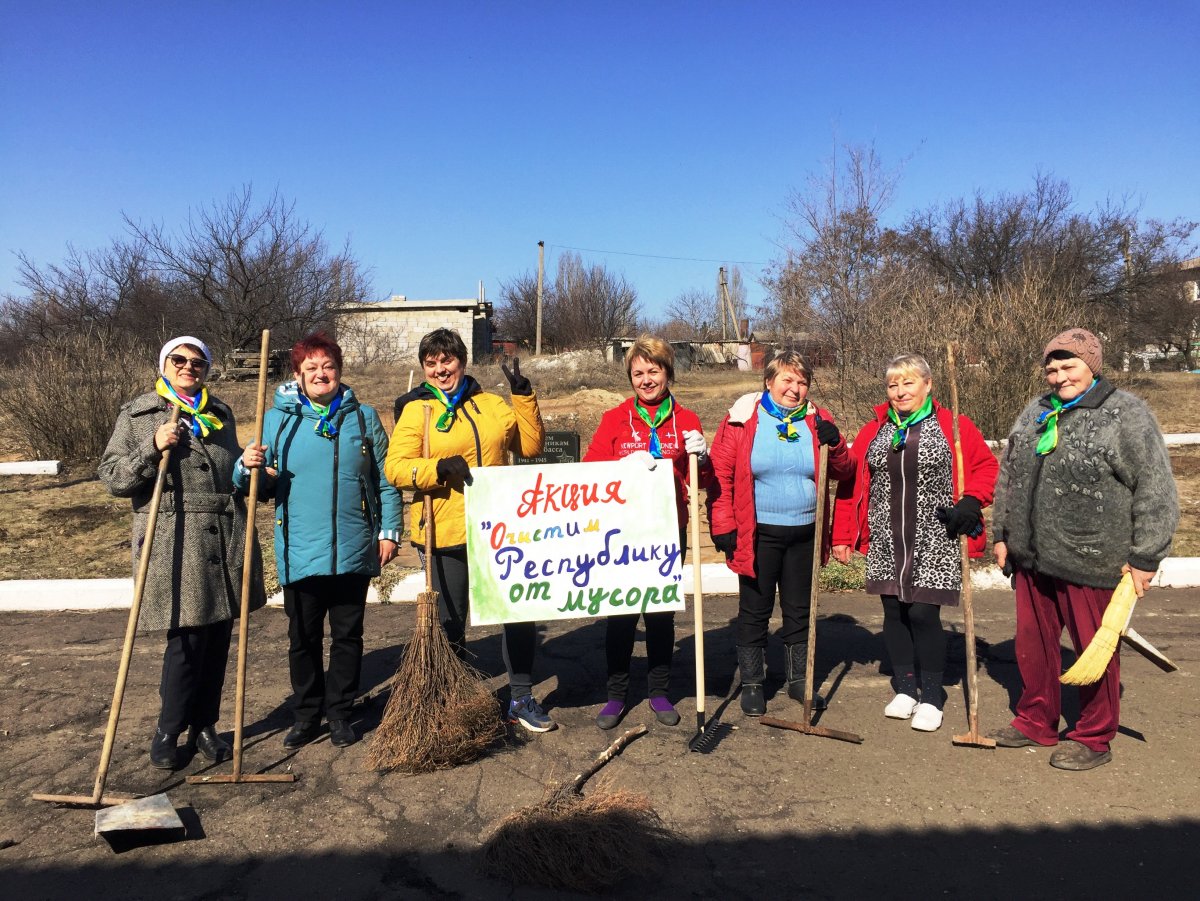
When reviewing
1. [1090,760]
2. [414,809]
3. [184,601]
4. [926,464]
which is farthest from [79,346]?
[1090,760]

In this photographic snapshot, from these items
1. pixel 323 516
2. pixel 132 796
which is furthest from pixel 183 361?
pixel 132 796

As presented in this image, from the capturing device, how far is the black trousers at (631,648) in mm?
4742

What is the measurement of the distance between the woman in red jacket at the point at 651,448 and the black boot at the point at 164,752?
203cm

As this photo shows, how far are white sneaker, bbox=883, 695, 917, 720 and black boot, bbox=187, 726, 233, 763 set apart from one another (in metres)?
3.35

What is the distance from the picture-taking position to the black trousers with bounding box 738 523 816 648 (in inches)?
185

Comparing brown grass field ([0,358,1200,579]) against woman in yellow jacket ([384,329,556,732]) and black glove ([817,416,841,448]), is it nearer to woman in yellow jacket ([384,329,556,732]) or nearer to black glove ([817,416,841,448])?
woman in yellow jacket ([384,329,556,732])

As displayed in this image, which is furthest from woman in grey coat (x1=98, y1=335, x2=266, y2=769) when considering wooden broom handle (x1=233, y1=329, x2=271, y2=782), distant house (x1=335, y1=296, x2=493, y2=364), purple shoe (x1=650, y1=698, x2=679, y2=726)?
distant house (x1=335, y1=296, x2=493, y2=364)

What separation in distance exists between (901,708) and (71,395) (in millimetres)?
12978

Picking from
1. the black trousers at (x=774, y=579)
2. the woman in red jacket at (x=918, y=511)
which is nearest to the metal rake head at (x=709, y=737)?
the black trousers at (x=774, y=579)

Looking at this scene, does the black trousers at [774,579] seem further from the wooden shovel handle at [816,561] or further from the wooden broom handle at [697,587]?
the wooden broom handle at [697,587]

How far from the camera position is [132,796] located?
3.91 metres

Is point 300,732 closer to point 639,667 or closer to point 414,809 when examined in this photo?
point 414,809

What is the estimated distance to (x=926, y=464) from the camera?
175 inches

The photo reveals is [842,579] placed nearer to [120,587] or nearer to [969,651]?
[969,651]
